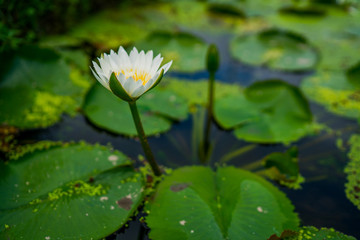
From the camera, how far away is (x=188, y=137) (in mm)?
2588

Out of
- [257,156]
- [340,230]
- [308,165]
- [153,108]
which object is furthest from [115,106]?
[340,230]

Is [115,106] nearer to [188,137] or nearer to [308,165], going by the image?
[188,137]

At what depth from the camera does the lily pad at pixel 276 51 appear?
350 cm

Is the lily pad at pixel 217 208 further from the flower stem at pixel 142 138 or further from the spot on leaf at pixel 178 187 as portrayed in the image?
the flower stem at pixel 142 138

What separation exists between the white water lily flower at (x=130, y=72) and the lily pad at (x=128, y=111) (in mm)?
874

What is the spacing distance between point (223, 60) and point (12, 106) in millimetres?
2442

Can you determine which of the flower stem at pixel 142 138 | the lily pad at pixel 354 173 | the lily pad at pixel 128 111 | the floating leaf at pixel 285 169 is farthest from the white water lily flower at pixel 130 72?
the lily pad at pixel 354 173

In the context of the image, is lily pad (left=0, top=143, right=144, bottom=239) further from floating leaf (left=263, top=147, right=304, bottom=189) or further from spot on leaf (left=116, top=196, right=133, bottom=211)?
floating leaf (left=263, top=147, right=304, bottom=189)

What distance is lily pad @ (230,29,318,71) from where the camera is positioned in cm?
350

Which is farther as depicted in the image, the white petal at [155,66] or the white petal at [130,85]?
the white petal at [155,66]

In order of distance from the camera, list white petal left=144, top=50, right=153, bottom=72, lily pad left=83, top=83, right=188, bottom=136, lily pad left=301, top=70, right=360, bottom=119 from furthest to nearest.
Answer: lily pad left=301, top=70, right=360, bottom=119 → lily pad left=83, top=83, right=188, bottom=136 → white petal left=144, top=50, right=153, bottom=72

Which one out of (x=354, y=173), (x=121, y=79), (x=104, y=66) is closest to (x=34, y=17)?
(x=104, y=66)

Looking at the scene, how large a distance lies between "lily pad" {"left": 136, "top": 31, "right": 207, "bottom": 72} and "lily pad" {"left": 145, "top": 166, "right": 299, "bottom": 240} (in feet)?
5.74

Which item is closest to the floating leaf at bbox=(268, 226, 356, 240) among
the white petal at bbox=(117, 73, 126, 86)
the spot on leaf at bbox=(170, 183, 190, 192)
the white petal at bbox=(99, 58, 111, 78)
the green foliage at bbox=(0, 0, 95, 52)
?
the spot on leaf at bbox=(170, 183, 190, 192)
